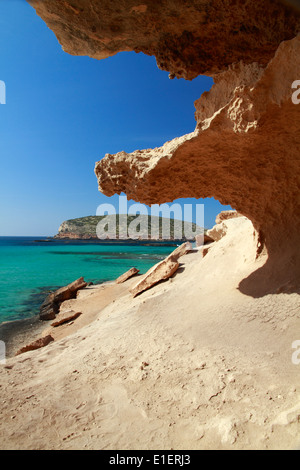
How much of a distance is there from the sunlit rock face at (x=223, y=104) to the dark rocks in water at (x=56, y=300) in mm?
7038

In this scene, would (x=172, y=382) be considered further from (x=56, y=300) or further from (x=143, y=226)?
(x=143, y=226)

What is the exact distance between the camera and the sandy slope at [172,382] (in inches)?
86.4

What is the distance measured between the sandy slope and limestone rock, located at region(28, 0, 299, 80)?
353cm

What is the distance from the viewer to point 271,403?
7.51 feet

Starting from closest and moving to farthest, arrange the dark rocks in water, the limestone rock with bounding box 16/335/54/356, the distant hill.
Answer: the limestone rock with bounding box 16/335/54/356 < the dark rocks in water < the distant hill

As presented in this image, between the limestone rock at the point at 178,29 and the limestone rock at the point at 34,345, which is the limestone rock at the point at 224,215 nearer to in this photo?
the limestone rock at the point at 178,29

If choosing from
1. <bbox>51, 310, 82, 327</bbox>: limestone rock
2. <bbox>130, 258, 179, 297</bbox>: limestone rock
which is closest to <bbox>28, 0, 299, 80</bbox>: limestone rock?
<bbox>130, 258, 179, 297</bbox>: limestone rock

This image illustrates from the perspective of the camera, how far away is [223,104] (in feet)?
10.7

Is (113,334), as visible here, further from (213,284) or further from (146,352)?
(213,284)

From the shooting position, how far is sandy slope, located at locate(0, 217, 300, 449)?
2.19m

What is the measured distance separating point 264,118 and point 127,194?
2.40 m

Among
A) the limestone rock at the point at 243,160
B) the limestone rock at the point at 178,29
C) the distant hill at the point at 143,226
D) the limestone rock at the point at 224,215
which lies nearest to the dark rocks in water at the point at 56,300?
the limestone rock at the point at 243,160

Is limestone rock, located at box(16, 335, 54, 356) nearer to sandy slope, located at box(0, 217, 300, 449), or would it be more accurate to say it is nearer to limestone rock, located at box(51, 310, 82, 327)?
sandy slope, located at box(0, 217, 300, 449)

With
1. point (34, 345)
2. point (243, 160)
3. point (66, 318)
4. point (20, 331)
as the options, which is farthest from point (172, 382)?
point (20, 331)
